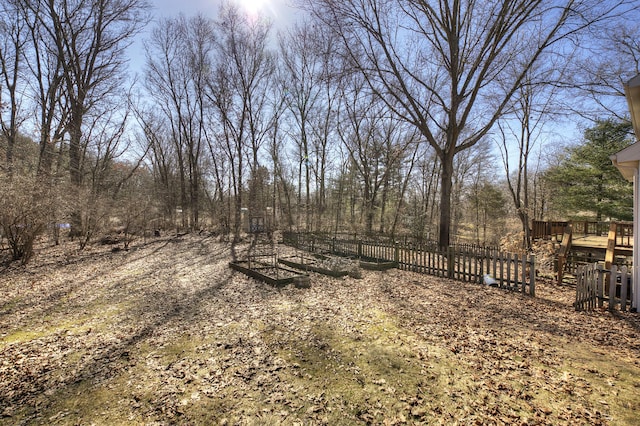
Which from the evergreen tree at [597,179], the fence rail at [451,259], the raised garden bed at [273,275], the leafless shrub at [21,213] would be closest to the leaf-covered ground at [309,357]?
the raised garden bed at [273,275]

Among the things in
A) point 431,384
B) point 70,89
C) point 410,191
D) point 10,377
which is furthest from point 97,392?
point 410,191

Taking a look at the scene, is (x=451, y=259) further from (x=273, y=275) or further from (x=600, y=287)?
(x=273, y=275)

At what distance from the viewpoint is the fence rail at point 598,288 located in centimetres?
627

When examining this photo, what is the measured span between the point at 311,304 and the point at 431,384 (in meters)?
3.48

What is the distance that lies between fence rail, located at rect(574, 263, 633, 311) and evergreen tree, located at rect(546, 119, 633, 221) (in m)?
18.0

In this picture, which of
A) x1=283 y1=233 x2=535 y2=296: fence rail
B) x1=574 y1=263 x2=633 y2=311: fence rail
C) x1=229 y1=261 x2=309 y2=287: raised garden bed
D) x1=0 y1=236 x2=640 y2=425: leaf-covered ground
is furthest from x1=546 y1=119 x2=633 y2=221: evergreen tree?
x1=229 y1=261 x2=309 y2=287: raised garden bed

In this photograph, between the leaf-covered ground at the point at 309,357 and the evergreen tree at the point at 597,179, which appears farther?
the evergreen tree at the point at 597,179

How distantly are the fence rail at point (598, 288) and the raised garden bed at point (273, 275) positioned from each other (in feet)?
20.5

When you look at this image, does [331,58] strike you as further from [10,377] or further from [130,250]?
[10,377]

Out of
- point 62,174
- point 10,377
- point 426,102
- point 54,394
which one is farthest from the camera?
point 426,102

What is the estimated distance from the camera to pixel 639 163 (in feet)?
21.3

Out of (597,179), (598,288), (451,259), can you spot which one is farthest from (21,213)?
(597,179)

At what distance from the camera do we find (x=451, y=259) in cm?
934

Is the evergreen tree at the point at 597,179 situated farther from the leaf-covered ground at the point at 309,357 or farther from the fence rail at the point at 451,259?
the leaf-covered ground at the point at 309,357
